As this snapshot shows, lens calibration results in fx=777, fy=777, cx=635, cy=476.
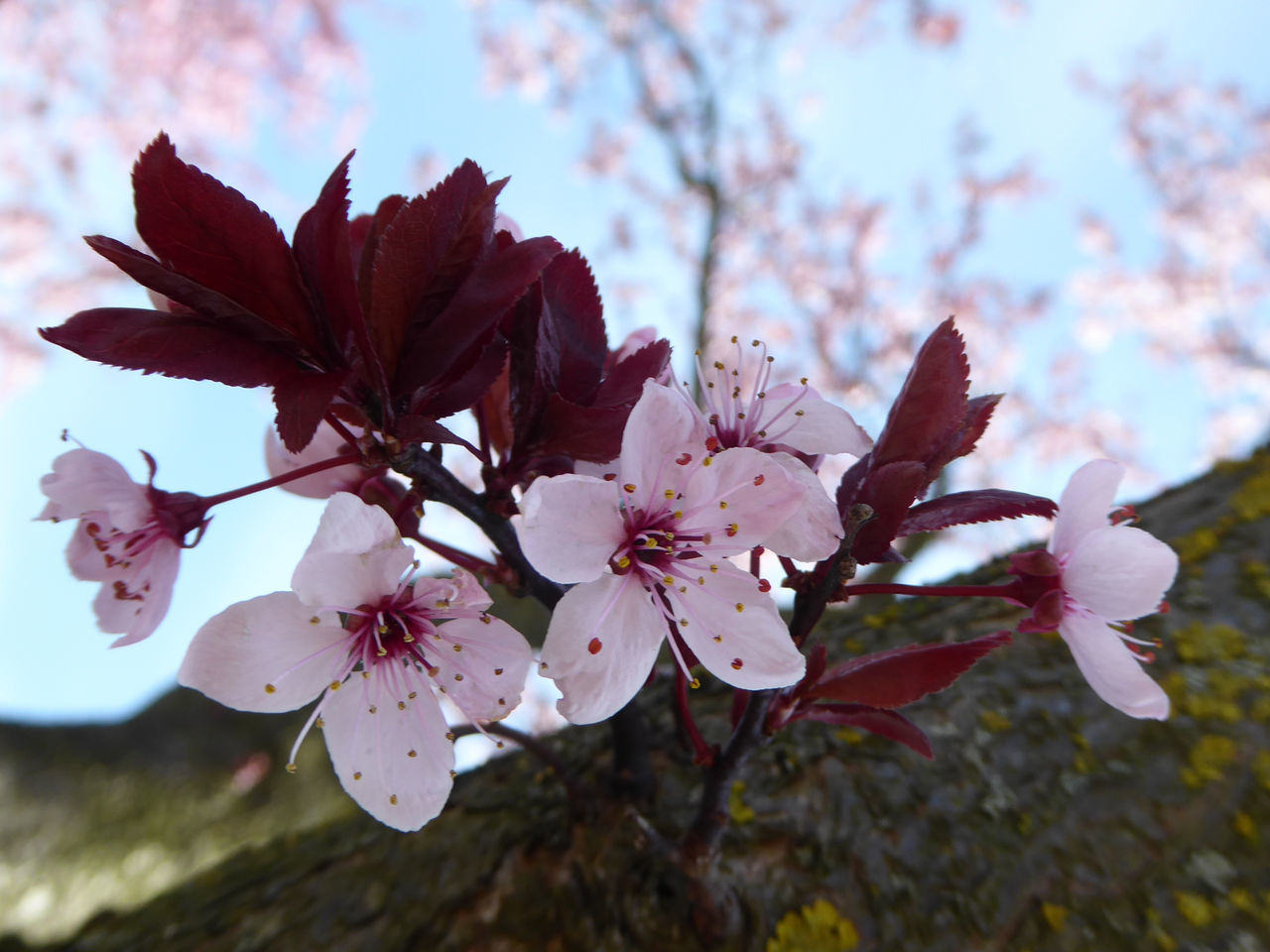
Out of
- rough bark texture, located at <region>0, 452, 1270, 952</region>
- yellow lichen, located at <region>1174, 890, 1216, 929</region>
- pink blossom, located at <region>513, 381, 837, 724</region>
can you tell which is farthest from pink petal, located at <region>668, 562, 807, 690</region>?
yellow lichen, located at <region>1174, 890, 1216, 929</region>

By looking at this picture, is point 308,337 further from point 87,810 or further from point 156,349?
point 87,810

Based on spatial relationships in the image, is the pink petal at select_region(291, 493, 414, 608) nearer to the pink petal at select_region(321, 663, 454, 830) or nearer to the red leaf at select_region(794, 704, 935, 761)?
the pink petal at select_region(321, 663, 454, 830)

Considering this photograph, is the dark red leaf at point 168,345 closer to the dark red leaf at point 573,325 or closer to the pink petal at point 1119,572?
the dark red leaf at point 573,325

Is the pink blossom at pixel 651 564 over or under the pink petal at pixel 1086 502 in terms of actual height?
under

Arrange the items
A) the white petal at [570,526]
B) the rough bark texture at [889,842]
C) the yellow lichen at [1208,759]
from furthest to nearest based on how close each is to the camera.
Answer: the yellow lichen at [1208,759], the rough bark texture at [889,842], the white petal at [570,526]

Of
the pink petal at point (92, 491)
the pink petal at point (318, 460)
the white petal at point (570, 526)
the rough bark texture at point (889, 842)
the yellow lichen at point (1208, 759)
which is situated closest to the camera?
the white petal at point (570, 526)

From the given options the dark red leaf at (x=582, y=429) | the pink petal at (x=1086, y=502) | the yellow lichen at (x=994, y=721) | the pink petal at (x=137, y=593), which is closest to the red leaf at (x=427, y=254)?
the dark red leaf at (x=582, y=429)

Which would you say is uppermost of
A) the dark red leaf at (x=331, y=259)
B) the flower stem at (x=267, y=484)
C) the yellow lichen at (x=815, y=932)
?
the dark red leaf at (x=331, y=259)
